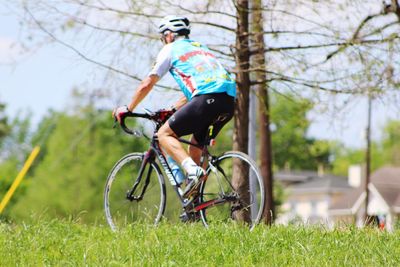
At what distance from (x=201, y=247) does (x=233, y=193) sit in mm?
1573

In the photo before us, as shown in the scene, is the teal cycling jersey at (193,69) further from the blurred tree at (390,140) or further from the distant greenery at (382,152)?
the blurred tree at (390,140)

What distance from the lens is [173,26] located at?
9.66 meters

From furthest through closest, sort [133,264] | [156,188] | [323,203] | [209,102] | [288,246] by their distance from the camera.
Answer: [323,203]
[156,188]
[209,102]
[288,246]
[133,264]

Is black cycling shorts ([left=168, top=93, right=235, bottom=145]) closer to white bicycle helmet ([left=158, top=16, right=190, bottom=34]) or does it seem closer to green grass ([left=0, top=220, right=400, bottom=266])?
white bicycle helmet ([left=158, top=16, right=190, bottom=34])

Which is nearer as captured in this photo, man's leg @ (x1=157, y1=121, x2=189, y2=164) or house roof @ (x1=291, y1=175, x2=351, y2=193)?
man's leg @ (x1=157, y1=121, x2=189, y2=164)

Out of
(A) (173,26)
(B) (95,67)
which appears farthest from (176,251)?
(B) (95,67)

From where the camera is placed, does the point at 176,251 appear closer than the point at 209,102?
Yes

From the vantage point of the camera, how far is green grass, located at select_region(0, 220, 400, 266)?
7504 mm

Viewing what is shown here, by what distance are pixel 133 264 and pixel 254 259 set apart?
86 cm

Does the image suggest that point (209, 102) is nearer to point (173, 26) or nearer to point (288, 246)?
point (173, 26)

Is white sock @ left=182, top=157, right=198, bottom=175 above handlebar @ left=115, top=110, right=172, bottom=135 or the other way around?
the other way around

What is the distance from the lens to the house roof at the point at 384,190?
73.2 m

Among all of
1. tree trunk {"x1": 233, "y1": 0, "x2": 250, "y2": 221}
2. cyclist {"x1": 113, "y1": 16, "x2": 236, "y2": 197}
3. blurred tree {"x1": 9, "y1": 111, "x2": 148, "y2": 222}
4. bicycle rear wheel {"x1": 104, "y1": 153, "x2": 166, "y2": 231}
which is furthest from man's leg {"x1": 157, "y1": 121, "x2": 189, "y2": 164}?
blurred tree {"x1": 9, "y1": 111, "x2": 148, "y2": 222}

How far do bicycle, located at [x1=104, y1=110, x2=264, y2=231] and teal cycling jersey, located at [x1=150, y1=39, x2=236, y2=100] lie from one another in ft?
1.37
